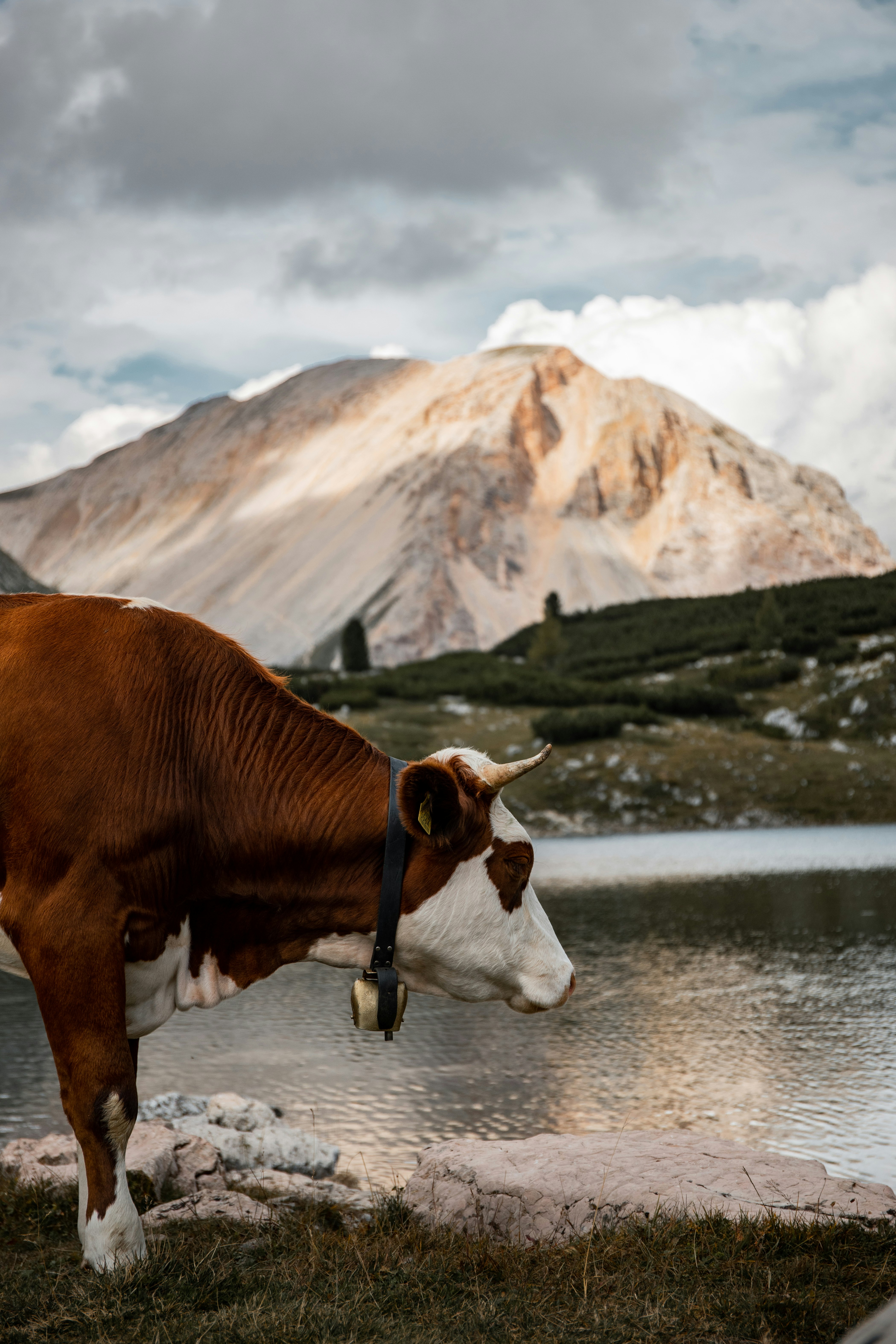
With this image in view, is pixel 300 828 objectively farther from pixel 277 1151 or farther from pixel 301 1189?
pixel 277 1151

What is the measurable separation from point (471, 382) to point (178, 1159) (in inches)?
7003

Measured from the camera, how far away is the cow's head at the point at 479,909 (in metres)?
4.28

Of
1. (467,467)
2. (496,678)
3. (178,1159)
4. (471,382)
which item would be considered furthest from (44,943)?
(471,382)

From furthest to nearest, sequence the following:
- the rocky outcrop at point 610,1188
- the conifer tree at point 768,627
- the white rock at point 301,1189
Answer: the conifer tree at point 768,627 < the white rock at point 301,1189 < the rocky outcrop at point 610,1188

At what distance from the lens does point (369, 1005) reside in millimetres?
4262

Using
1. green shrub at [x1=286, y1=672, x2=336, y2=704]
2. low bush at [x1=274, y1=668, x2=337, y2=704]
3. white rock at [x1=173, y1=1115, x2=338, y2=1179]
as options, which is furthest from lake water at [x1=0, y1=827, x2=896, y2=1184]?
green shrub at [x1=286, y1=672, x2=336, y2=704]

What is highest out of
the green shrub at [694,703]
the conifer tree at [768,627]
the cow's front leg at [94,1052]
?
the conifer tree at [768,627]

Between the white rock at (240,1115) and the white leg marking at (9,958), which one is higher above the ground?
the white leg marking at (9,958)

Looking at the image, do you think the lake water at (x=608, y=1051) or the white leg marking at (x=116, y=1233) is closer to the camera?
the white leg marking at (x=116, y=1233)

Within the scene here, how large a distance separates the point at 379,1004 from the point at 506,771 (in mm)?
999

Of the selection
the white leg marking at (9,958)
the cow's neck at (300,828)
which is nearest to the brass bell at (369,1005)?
the cow's neck at (300,828)

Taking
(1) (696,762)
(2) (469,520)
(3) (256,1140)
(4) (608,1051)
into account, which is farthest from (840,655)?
(2) (469,520)

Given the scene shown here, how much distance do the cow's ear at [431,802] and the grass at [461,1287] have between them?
1671 millimetres

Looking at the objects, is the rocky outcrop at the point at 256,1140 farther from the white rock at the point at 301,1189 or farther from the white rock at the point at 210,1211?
the white rock at the point at 210,1211
